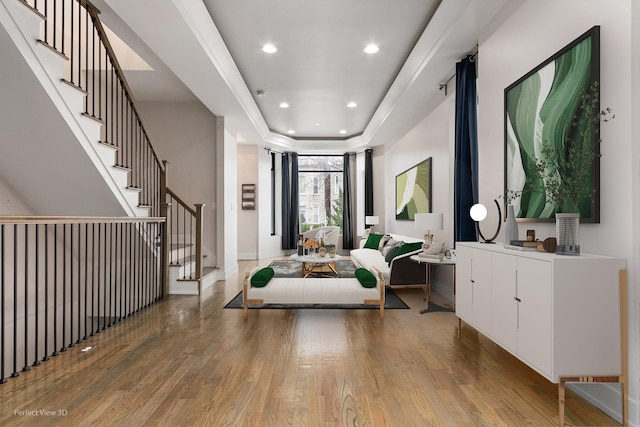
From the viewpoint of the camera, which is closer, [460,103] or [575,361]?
[575,361]

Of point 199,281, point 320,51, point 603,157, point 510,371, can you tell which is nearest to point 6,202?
point 199,281

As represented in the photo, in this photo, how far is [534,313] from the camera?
206 cm

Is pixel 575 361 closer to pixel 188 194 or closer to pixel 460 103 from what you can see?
pixel 460 103

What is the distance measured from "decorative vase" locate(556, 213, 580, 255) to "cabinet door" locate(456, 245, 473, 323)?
90 centimetres

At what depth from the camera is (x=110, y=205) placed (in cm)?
401

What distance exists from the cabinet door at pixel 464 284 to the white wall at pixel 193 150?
4.51 m

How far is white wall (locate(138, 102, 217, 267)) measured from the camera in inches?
255

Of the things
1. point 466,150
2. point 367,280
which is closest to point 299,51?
point 466,150

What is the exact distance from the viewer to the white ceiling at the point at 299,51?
339 cm

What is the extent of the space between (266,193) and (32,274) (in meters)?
5.70

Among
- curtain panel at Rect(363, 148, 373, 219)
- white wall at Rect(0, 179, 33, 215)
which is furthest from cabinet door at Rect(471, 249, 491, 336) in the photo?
curtain panel at Rect(363, 148, 373, 219)

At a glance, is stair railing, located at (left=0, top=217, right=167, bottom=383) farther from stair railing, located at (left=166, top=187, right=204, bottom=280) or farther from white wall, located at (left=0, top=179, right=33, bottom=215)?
stair railing, located at (left=166, top=187, right=204, bottom=280)

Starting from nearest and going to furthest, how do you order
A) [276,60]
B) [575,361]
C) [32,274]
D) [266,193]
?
[575,361], [32,274], [276,60], [266,193]

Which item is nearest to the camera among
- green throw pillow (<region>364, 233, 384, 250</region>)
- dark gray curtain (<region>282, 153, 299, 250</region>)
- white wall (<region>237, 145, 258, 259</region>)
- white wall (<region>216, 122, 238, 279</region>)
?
white wall (<region>216, 122, 238, 279</region>)
